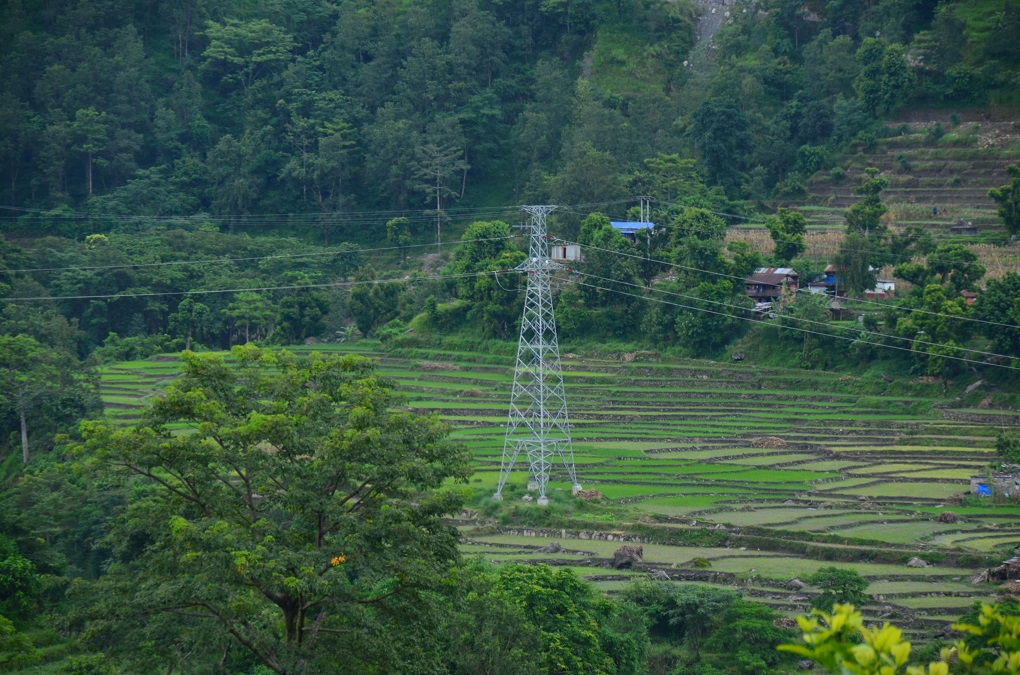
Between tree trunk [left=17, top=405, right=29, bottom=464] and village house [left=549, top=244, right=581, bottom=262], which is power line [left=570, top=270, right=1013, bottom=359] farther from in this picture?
tree trunk [left=17, top=405, right=29, bottom=464]

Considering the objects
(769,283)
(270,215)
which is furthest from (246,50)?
(769,283)

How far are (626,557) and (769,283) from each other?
21026 mm

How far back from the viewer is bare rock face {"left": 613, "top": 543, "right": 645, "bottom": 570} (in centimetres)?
2656

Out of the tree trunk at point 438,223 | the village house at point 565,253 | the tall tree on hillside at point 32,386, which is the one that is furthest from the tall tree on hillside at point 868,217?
the tall tree on hillside at point 32,386

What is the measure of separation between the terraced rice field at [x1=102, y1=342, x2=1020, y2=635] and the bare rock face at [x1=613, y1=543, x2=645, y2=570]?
26 cm

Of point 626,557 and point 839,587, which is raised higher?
point 839,587

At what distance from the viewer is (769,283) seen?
→ 148 feet

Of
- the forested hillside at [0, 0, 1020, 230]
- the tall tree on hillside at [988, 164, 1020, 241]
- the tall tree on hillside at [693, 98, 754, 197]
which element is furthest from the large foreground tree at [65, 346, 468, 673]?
the tall tree on hillside at [693, 98, 754, 197]

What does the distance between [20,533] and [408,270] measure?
108 ft

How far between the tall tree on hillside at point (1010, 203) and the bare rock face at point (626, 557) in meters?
24.6

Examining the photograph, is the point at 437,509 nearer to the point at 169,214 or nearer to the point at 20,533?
the point at 20,533

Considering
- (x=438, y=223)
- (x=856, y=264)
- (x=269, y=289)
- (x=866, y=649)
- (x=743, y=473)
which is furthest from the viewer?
(x=438, y=223)

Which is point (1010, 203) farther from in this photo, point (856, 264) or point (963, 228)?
point (856, 264)

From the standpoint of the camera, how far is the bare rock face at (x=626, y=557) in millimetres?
26562
